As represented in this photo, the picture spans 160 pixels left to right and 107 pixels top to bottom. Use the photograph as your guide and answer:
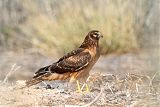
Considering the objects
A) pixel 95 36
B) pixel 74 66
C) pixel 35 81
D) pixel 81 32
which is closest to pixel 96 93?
pixel 74 66

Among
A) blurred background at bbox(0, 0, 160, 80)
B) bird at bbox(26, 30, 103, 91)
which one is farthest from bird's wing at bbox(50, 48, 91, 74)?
blurred background at bbox(0, 0, 160, 80)

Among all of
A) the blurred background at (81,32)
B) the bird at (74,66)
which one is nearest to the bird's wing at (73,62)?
the bird at (74,66)

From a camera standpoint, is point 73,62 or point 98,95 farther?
point 73,62

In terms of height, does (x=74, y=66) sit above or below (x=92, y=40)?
below

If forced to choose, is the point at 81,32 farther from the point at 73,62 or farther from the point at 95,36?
the point at 73,62

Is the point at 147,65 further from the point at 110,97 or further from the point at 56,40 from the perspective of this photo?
the point at 110,97

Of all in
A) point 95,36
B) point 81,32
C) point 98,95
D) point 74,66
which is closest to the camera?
point 98,95

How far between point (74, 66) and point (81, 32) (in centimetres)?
919

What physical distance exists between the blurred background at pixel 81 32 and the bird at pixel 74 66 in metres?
7.48

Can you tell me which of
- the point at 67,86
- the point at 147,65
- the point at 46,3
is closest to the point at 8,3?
the point at 46,3

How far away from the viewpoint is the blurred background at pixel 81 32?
19203 mm

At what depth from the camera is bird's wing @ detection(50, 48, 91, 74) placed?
10531 millimetres

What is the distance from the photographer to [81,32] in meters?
19.8

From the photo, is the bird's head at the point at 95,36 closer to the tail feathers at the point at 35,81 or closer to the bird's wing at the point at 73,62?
the bird's wing at the point at 73,62
